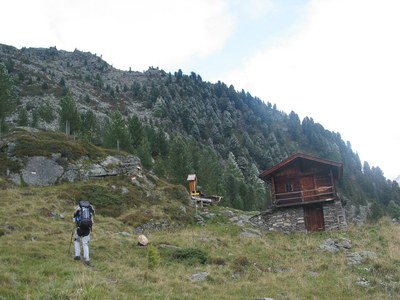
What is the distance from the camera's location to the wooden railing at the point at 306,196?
37.7m

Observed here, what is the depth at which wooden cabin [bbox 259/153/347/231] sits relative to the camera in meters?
37.3

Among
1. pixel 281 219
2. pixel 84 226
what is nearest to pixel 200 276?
pixel 84 226

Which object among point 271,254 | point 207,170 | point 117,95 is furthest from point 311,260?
point 117,95

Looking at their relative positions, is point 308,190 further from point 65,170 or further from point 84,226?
point 84,226

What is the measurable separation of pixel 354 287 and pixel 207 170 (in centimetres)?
5892

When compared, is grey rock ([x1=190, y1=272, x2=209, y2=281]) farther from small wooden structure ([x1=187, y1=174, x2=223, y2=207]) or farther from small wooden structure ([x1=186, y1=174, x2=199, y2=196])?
small wooden structure ([x1=186, y1=174, x2=199, y2=196])

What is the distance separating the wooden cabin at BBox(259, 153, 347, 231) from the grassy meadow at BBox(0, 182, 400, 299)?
855 cm

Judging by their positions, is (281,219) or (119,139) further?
A: (119,139)

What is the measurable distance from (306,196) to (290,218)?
8.48ft

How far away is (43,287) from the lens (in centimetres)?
1142

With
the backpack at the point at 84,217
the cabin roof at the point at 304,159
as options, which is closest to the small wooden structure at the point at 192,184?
the cabin roof at the point at 304,159

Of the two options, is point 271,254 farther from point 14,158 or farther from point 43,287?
point 14,158

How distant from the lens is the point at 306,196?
38.5 meters

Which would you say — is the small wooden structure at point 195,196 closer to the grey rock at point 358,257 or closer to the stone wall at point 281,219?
the stone wall at point 281,219
